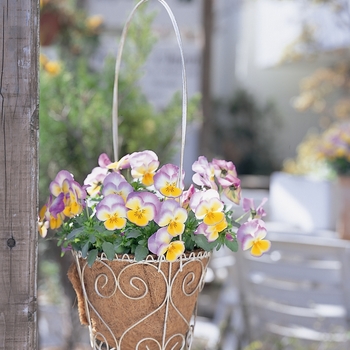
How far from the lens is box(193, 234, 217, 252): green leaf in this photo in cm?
81

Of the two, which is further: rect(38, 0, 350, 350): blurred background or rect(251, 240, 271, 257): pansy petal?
rect(38, 0, 350, 350): blurred background

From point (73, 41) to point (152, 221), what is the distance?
208 centimetres

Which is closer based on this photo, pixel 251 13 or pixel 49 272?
pixel 49 272

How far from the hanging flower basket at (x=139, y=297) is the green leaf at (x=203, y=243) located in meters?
0.02

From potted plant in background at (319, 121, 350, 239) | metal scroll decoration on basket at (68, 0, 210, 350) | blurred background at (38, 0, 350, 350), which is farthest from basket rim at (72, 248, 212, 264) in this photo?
potted plant in background at (319, 121, 350, 239)

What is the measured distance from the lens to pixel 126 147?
209 cm

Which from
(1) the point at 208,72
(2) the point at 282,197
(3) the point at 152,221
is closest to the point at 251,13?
(1) the point at 208,72

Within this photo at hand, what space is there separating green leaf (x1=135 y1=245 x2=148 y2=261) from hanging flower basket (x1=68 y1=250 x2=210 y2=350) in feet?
0.05

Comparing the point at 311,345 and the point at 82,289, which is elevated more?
the point at 82,289

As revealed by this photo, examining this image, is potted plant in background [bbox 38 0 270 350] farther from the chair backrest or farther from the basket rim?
the chair backrest

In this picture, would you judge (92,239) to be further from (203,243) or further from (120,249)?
(203,243)

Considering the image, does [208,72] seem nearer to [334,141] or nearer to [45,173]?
[334,141]

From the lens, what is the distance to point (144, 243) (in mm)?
793

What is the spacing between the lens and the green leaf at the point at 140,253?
30.7 inches
